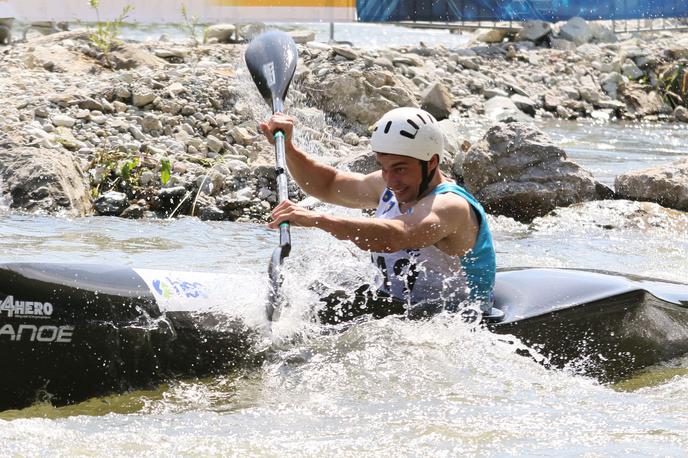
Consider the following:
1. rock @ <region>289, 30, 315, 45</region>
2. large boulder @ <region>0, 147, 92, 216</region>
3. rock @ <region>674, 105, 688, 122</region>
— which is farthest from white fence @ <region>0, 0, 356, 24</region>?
large boulder @ <region>0, 147, 92, 216</region>

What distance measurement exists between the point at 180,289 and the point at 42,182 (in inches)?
156

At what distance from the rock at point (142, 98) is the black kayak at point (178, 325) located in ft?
17.9

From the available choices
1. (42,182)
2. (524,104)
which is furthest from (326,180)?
(524,104)

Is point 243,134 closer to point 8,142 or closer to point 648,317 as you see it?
point 8,142

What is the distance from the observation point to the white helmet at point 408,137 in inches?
183

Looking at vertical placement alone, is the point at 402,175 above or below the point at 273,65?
below

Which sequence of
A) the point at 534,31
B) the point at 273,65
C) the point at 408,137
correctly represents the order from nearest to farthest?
the point at 408,137 → the point at 273,65 → the point at 534,31

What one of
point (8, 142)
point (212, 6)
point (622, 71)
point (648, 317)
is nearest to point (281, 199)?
point (648, 317)

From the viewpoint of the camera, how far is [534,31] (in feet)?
57.6

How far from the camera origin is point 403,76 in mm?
13242

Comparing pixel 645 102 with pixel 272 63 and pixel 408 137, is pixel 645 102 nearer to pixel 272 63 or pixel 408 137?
pixel 272 63

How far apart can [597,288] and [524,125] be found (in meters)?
4.14

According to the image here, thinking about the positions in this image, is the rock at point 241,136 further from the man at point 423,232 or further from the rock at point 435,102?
the man at point 423,232

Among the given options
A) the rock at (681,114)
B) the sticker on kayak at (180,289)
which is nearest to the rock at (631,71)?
the rock at (681,114)
